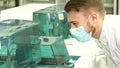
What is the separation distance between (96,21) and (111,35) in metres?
0.14

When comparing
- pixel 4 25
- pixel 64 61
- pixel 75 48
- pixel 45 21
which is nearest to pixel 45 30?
→ pixel 45 21

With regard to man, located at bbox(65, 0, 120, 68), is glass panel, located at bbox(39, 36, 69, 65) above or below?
below

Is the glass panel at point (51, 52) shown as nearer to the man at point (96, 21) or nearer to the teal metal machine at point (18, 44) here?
the teal metal machine at point (18, 44)

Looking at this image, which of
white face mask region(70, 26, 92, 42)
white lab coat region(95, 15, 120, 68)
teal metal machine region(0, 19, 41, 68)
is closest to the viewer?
teal metal machine region(0, 19, 41, 68)

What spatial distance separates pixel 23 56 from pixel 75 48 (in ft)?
2.34

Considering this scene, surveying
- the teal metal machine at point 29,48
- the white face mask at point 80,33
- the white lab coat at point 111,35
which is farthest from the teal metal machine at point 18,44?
the white lab coat at point 111,35

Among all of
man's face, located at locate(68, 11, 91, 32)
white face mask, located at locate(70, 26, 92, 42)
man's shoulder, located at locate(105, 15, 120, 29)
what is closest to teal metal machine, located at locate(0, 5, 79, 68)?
white face mask, located at locate(70, 26, 92, 42)

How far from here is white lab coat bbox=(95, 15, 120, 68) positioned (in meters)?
1.82

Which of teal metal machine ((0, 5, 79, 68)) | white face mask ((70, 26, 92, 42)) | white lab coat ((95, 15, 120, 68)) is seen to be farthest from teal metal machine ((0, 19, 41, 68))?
white lab coat ((95, 15, 120, 68))

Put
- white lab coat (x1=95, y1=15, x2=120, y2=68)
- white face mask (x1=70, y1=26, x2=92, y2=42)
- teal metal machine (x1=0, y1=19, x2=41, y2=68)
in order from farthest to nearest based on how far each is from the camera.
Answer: white face mask (x1=70, y1=26, x2=92, y2=42)
white lab coat (x1=95, y1=15, x2=120, y2=68)
teal metal machine (x1=0, y1=19, x2=41, y2=68)

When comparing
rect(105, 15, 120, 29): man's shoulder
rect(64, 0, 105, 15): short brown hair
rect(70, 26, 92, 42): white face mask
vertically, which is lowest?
rect(70, 26, 92, 42): white face mask

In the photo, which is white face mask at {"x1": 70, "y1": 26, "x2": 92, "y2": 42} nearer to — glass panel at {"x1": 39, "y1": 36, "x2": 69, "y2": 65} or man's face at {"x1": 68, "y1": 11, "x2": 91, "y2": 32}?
man's face at {"x1": 68, "y1": 11, "x2": 91, "y2": 32}

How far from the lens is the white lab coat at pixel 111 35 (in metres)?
1.82

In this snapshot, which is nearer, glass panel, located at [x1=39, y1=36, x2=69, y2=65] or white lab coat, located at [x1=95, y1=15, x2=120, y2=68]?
white lab coat, located at [x1=95, y1=15, x2=120, y2=68]
